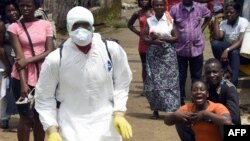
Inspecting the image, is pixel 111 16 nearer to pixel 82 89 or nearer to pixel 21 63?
pixel 21 63

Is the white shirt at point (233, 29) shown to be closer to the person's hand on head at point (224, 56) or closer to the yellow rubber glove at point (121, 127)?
the person's hand on head at point (224, 56)

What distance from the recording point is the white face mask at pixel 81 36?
431 cm

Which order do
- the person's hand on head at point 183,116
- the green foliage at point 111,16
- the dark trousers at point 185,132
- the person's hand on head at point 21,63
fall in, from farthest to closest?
the green foliage at point 111,16
the person's hand on head at point 21,63
the dark trousers at point 185,132
the person's hand on head at point 183,116

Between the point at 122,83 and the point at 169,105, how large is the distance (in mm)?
3209

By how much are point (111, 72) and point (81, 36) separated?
0.31 meters

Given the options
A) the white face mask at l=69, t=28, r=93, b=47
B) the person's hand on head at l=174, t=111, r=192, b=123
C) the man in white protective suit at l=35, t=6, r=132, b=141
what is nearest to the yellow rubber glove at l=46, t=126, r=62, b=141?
the man in white protective suit at l=35, t=6, r=132, b=141

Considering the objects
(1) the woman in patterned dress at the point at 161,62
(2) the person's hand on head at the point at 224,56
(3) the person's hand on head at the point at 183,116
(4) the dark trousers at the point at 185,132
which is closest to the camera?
(3) the person's hand on head at the point at 183,116

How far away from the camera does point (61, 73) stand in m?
4.38

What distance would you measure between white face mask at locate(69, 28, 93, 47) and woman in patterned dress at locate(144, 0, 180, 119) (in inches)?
125

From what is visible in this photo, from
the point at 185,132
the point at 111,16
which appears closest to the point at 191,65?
the point at 185,132

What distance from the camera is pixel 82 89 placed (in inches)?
172

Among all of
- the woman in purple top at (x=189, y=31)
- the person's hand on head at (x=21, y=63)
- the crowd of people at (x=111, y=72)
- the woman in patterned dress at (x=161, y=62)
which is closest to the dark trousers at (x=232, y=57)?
the crowd of people at (x=111, y=72)

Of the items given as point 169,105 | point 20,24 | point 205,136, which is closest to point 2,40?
point 20,24

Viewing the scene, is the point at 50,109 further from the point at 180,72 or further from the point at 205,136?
the point at 180,72
